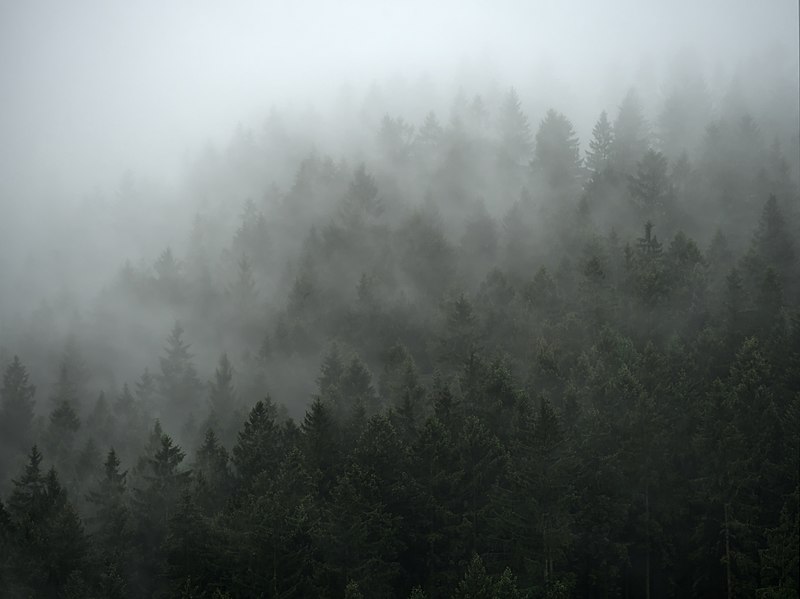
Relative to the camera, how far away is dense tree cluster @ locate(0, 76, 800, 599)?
96.5 ft

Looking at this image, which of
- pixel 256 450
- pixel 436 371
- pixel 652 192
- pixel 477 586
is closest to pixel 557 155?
pixel 652 192

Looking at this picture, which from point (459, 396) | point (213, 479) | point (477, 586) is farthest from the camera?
point (459, 396)

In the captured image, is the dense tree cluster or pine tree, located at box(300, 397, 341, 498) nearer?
the dense tree cluster

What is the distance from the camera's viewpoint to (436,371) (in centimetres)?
4678

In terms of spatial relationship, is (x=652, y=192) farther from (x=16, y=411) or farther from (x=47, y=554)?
(x=16, y=411)

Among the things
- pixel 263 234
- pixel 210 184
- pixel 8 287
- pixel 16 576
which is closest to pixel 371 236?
pixel 263 234

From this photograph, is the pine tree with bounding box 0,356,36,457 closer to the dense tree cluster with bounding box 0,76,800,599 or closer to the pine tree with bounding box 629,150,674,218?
the dense tree cluster with bounding box 0,76,800,599

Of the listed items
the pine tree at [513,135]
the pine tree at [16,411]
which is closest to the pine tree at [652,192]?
the pine tree at [513,135]

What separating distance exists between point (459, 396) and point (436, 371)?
3614 millimetres

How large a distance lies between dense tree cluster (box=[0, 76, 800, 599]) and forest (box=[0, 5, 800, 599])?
219 millimetres

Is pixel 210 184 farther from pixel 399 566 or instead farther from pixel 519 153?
pixel 399 566

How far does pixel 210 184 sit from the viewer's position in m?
98.1

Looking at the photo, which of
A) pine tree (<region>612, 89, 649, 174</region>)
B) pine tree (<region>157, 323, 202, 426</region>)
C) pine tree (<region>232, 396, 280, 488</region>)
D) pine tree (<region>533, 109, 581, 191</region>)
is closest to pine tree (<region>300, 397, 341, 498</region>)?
pine tree (<region>232, 396, 280, 488</region>)

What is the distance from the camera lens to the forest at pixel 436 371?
29594 mm
